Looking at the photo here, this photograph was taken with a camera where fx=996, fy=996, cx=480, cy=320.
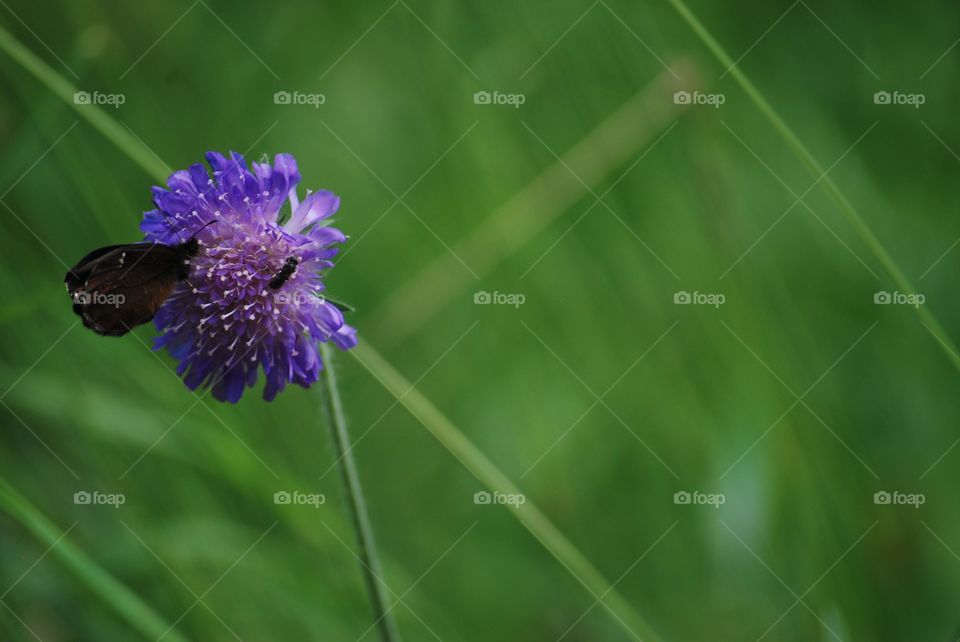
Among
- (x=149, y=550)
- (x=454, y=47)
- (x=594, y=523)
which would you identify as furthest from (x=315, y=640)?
(x=454, y=47)

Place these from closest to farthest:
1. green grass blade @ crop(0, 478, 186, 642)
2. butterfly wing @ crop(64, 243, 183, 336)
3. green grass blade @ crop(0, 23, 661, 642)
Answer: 1. butterfly wing @ crop(64, 243, 183, 336)
2. green grass blade @ crop(0, 478, 186, 642)
3. green grass blade @ crop(0, 23, 661, 642)

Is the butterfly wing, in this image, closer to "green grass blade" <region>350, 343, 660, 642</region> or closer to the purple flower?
the purple flower

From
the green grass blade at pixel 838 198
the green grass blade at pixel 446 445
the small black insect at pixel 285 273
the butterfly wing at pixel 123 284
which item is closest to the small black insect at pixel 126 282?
the butterfly wing at pixel 123 284

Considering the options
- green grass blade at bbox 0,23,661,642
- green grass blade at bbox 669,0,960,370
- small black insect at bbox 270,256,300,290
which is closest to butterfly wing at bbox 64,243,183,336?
small black insect at bbox 270,256,300,290

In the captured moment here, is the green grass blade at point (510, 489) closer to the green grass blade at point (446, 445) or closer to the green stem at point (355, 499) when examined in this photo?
the green grass blade at point (446, 445)

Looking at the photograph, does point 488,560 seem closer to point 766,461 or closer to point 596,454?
point 596,454

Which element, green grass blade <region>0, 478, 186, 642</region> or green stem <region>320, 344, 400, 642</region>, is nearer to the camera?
green stem <region>320, 344, 400, 642</region>

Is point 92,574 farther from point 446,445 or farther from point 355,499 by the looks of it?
point 446,445
